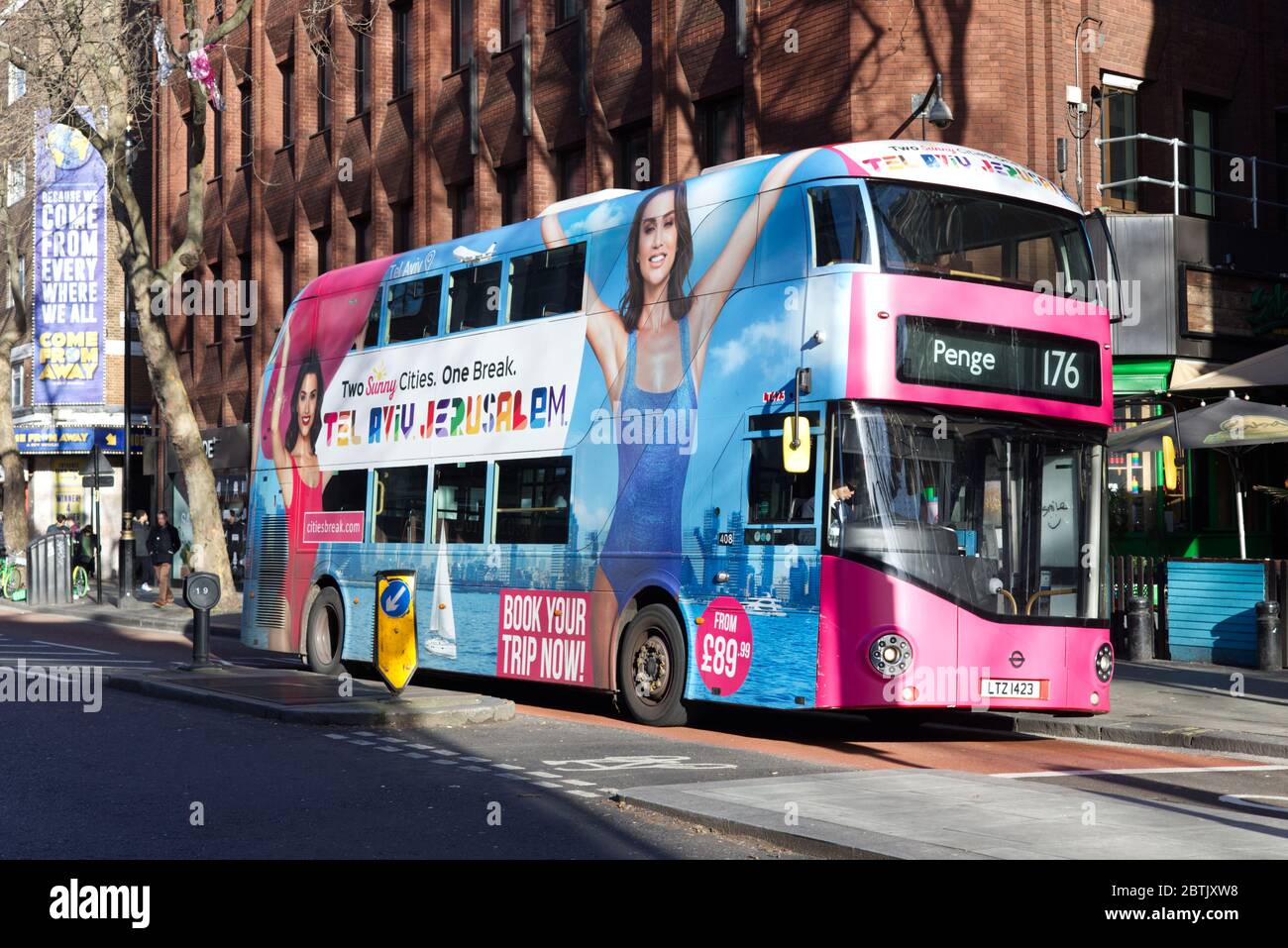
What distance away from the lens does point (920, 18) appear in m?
21.3

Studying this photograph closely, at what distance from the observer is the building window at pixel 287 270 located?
3756cm

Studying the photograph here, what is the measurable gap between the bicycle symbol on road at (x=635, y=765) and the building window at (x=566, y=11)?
18574mm

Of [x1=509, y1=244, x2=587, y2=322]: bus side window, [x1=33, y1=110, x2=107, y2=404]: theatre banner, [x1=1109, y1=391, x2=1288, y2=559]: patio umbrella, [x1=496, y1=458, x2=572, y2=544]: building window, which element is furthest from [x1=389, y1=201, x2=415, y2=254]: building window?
[x1=33, y1=110, x2=107, y2=404]: theatre banner

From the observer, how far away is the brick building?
21.4 meters

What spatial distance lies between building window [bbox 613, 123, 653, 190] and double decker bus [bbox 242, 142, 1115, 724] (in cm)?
984

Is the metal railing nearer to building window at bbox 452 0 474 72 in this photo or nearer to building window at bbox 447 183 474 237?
building window at bbox 447 183 474 237

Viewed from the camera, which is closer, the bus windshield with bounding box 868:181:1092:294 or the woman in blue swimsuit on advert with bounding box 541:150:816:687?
the bus windshield with bounding box 868:181:1092:294

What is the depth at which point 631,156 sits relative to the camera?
2641cm

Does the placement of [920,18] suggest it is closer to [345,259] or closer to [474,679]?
[474,679]

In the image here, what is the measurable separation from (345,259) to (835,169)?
23.8 m

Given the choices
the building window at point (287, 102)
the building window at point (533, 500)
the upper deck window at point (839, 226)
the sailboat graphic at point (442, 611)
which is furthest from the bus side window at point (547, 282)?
the building window at point (287, 102)

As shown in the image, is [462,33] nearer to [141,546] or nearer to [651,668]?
[141,546]

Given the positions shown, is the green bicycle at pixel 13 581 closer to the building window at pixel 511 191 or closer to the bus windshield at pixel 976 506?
the building window at pixel 511 191
